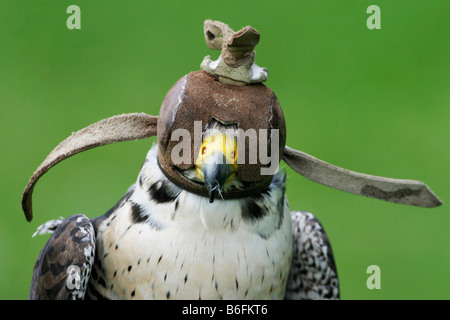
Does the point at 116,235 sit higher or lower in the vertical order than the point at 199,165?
lower

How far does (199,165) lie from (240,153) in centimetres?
14

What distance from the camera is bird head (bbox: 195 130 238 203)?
2523 millimetres

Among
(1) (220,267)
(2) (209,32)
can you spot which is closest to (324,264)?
(1) (220,267)

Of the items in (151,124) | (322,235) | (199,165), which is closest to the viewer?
(199,165)

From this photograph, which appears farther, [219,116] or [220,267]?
[220,267]

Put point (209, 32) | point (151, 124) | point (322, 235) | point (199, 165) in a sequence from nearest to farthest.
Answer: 1. point (199, 165)
2. point (209, 32)
3. point (151, 124)
4. point (322, 235)

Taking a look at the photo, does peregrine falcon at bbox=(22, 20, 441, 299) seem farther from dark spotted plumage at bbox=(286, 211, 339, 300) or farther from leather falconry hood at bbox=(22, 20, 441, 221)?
dark spotted plumage at bbox=(286, 211, 339, 300)

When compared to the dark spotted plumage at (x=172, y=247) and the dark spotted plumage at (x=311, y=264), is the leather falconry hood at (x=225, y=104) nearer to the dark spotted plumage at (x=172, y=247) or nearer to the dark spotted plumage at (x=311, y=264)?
the dark spotted plumage at (x=172, y=247)

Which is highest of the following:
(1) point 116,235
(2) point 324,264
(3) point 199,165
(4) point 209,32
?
(4) point 209,32

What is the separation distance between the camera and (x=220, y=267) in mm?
2818

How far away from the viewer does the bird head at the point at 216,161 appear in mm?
2523

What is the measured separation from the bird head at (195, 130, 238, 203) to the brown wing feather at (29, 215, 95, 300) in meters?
0.58

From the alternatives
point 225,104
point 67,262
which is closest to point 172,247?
point 67,262

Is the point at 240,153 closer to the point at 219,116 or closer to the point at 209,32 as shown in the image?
the point at 219,116
